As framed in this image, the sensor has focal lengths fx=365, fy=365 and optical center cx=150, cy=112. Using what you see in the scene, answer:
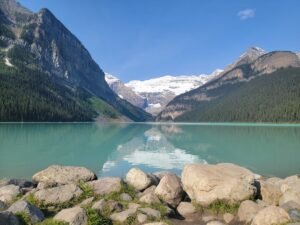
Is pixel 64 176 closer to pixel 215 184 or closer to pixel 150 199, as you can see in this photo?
pixel 150 199

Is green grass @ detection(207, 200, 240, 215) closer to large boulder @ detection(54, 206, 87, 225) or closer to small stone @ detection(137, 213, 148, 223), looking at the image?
small stone @ detection(137, 213, 148, 223)

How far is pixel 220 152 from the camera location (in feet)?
205

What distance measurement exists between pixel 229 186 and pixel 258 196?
8.47ft

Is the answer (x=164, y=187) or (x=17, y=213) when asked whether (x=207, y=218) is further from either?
(x=17, y=213)

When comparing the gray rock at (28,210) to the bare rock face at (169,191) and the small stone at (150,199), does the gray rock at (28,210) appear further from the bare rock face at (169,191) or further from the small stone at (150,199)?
the bare rock face at (169,191)

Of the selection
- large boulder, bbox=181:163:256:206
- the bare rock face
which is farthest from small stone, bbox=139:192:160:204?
large boulder, bbox=181:163:256:206

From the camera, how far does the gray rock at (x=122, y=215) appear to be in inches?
682

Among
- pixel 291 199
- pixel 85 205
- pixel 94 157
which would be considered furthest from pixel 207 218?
pixel 94 157

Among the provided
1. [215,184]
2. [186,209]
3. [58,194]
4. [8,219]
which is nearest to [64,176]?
[58,194]

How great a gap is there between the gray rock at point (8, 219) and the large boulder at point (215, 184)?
10737 millimetres

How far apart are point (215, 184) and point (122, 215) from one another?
645 cm

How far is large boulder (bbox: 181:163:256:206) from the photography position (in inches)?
813

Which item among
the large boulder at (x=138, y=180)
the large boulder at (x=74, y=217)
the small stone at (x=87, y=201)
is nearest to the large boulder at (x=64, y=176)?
the large boulder at (x=138, y=180)

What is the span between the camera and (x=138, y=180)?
23578 mm
